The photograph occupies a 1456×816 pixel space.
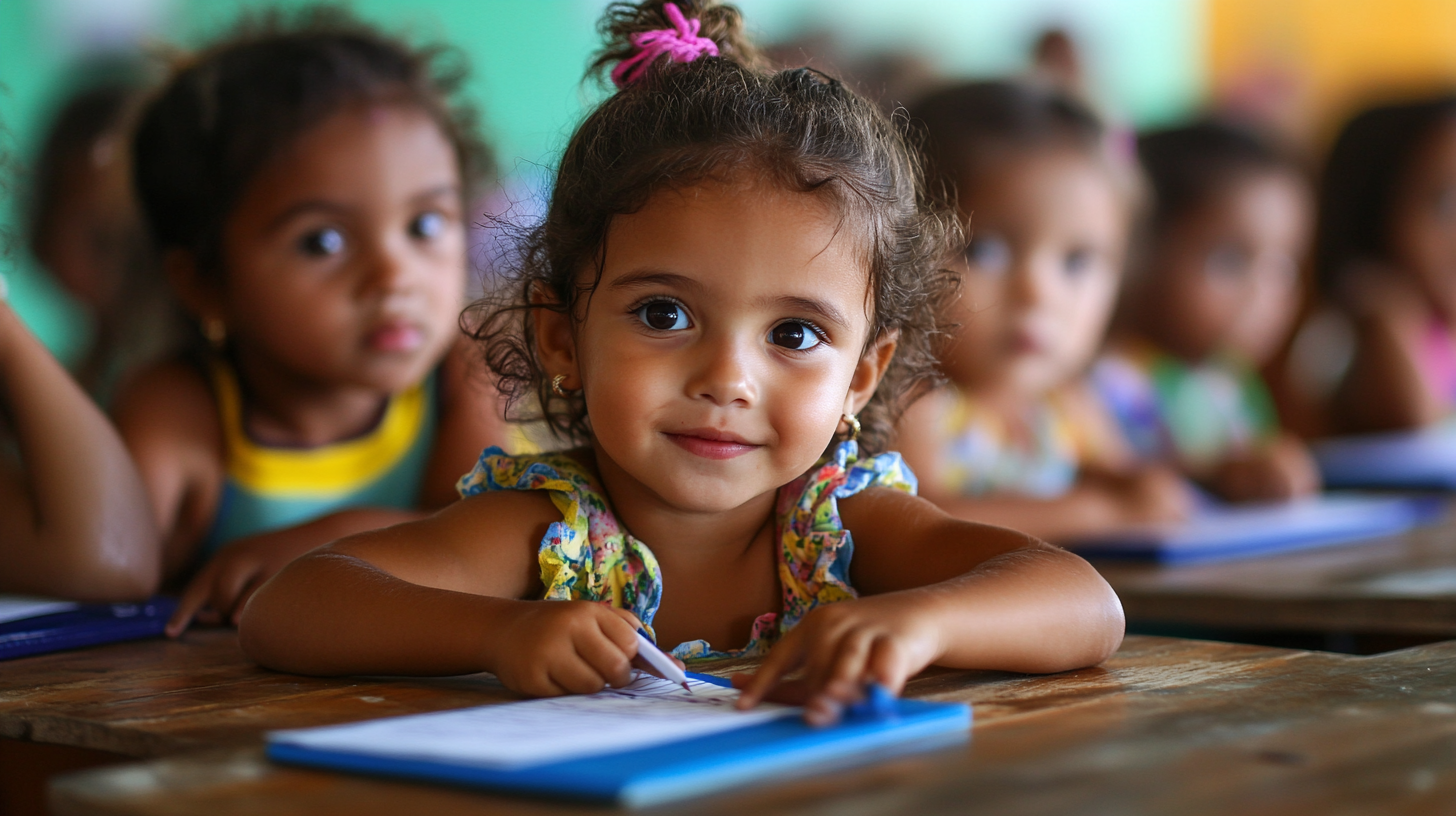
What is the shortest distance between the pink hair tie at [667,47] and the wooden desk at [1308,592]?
75 centimetres

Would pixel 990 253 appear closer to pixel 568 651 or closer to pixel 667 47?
pixel 667 47

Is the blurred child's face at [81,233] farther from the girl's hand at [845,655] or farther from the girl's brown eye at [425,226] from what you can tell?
the girl's hand at [845,655]

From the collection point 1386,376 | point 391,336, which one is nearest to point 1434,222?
point 1386,376

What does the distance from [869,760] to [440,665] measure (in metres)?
0.36

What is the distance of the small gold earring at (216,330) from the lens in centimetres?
186

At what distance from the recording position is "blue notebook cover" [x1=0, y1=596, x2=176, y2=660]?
1.19 m

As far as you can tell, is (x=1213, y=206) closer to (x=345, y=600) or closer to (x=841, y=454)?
(x=841, y=454)

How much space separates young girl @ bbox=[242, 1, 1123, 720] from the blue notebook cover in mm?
264

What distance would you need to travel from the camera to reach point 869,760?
2.32ft

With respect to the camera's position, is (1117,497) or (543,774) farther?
(1117,497)

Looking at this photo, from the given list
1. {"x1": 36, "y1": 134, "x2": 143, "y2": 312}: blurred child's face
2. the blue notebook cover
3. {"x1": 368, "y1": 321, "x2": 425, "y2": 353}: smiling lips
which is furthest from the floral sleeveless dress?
{"x1": 36, "y1": 134, "x2": 143, "y2": 312}: blurred child's face

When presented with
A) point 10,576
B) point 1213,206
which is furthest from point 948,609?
point 1213,206

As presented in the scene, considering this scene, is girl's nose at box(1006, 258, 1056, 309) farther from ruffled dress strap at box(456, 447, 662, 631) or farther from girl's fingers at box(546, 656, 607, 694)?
girl's fingers at box(546, 656, 607, 694)

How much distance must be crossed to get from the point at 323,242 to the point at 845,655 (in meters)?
1.14
